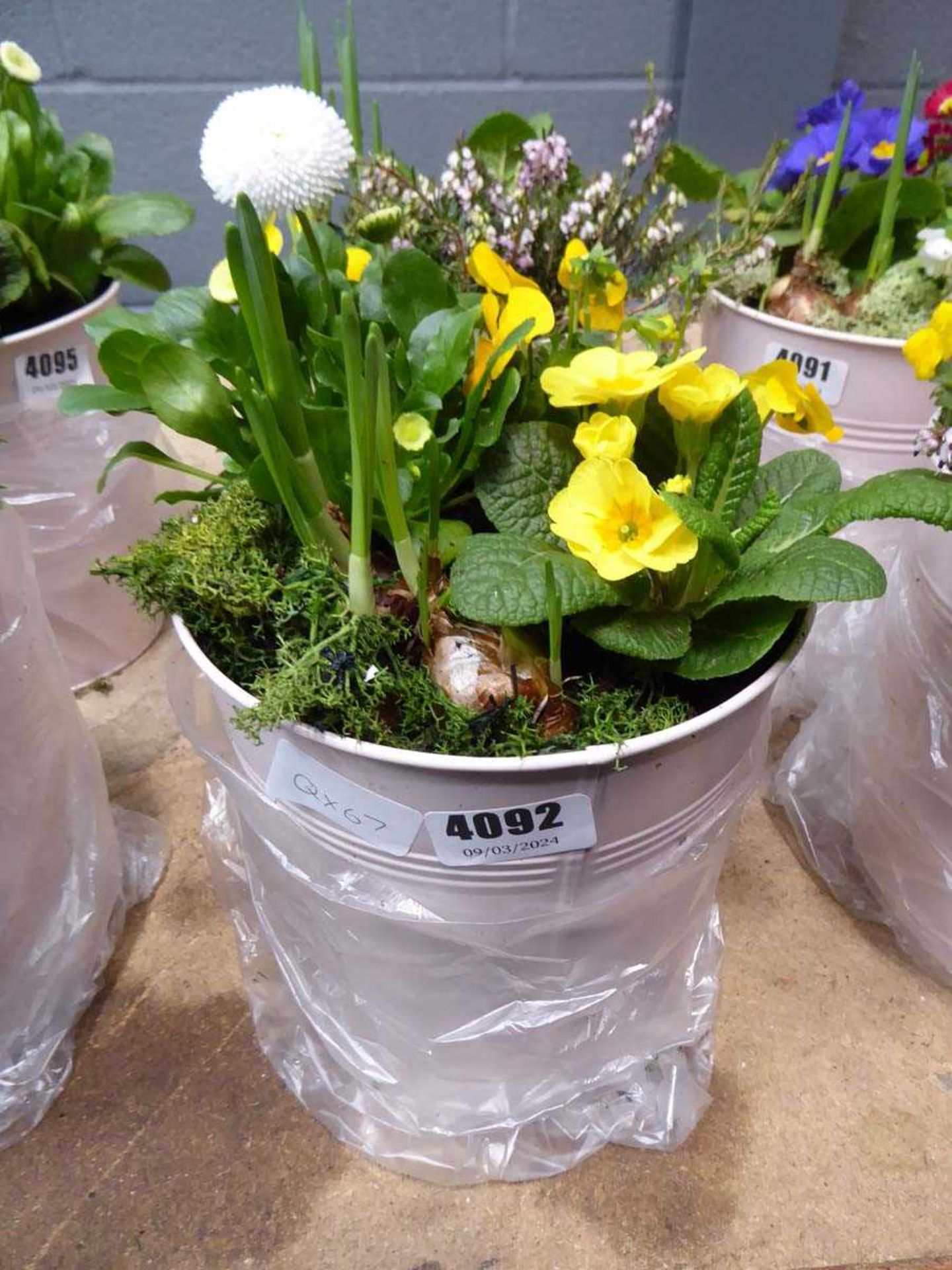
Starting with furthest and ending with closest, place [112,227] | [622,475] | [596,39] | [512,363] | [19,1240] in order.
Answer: [596,39] → [112,227] → [19,1240] → [512,363] → [622,475]

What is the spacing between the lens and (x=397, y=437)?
0.58 m

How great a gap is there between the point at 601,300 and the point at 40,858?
0.67 meters

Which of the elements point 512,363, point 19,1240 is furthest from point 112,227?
point 19,1240

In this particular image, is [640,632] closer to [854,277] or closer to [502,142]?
[502,142]

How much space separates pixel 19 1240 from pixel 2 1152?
0.08 metres

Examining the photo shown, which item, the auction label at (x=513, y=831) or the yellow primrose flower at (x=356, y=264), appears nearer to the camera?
the auction label at (x=513, y=831)

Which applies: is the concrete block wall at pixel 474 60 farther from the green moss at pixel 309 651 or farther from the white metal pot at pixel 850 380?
the green moss at pixel 309 651

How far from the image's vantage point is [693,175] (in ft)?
3.51

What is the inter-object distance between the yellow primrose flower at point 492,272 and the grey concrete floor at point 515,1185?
2.29 feet

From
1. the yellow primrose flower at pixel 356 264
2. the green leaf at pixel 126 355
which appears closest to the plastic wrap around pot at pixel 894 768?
the yellow primrose flower at pixel 356 264

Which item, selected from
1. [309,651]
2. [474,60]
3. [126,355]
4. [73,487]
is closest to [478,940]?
[309,651]

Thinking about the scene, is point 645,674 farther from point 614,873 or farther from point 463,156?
point 463,156

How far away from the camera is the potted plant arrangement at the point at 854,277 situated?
1.15m

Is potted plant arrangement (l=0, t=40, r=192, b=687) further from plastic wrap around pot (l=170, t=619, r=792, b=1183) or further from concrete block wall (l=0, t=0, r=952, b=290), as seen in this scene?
concrete block wall (l=0, t=0, r=952, b=290)
